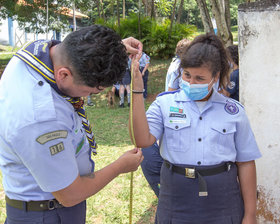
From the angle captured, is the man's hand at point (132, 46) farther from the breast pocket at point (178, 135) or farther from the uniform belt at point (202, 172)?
the uniform belt at point (202, 172)

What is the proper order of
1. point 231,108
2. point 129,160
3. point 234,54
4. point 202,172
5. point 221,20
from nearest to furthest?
point 129,160, point 202,172, point 231,108, point 234,54, point 221,20

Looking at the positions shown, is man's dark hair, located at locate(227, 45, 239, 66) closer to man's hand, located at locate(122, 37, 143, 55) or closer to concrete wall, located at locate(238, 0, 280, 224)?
concrete wall, located at locate(238, 0, 280, 224)

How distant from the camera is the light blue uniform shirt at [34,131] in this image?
1.20 meters

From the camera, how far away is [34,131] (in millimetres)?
1198

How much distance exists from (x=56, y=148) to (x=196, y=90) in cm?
92

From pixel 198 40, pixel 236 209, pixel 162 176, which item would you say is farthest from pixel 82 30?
pixel 236 209

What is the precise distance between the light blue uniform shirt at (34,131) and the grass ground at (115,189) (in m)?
2.42

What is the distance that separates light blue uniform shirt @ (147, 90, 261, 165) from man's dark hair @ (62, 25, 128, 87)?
0.61m

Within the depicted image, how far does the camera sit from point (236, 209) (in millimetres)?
1887

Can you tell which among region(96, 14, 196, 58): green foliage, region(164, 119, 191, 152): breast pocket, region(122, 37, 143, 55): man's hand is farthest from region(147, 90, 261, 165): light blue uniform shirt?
region(96, 14, 196, 58): green foliage

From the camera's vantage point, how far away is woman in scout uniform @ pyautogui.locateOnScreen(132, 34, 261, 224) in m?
1.80

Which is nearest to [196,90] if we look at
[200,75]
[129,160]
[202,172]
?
[200,75]

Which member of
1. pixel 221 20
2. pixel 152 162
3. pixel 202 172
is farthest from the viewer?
pixel 221 20

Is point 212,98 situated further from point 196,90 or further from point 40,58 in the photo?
point 40,58
